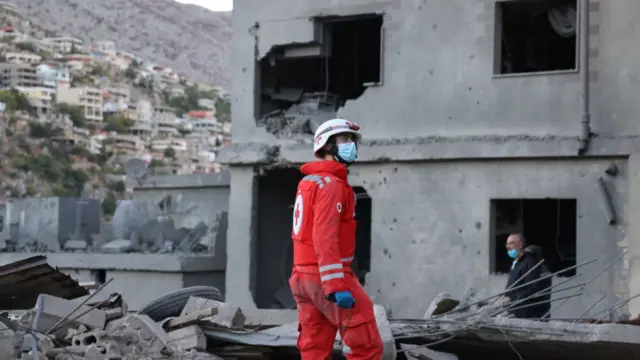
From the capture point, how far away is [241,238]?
62.8 feet

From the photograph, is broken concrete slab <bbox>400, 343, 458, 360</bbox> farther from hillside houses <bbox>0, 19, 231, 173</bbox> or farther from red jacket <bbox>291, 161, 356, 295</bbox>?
hillside houses <bbox>0, 19, 231, 173</bbox>

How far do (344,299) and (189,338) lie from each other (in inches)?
95.9

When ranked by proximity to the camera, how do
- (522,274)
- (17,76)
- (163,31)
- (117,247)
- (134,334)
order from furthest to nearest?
(163,31)
(17,76)
(117,247)
(522,274)
(134,334)

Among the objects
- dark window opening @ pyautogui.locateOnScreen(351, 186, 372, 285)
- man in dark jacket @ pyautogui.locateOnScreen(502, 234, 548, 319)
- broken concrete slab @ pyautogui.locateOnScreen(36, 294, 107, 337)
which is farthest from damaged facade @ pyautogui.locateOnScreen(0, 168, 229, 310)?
broken concrete slab @ pyautogui.locateOnScreen(36, 294, 107, 337)

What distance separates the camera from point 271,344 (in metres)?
9.76

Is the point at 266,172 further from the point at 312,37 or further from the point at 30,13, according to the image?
the point at 30,13

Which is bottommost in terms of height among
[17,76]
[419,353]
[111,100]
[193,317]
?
[419,353]

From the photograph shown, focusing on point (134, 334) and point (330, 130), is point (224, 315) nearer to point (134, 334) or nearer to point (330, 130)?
point (134, 334)

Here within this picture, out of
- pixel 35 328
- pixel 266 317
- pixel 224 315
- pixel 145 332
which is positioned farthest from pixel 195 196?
pixel 145 332

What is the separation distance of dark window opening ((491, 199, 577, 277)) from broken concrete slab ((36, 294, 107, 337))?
790cm

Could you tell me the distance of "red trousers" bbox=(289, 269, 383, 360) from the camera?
7797mm

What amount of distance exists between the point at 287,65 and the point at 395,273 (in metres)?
4.66

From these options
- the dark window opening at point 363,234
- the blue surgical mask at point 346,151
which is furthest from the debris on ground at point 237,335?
the dark window opening at point 363,234

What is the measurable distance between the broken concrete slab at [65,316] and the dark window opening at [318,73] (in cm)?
887
